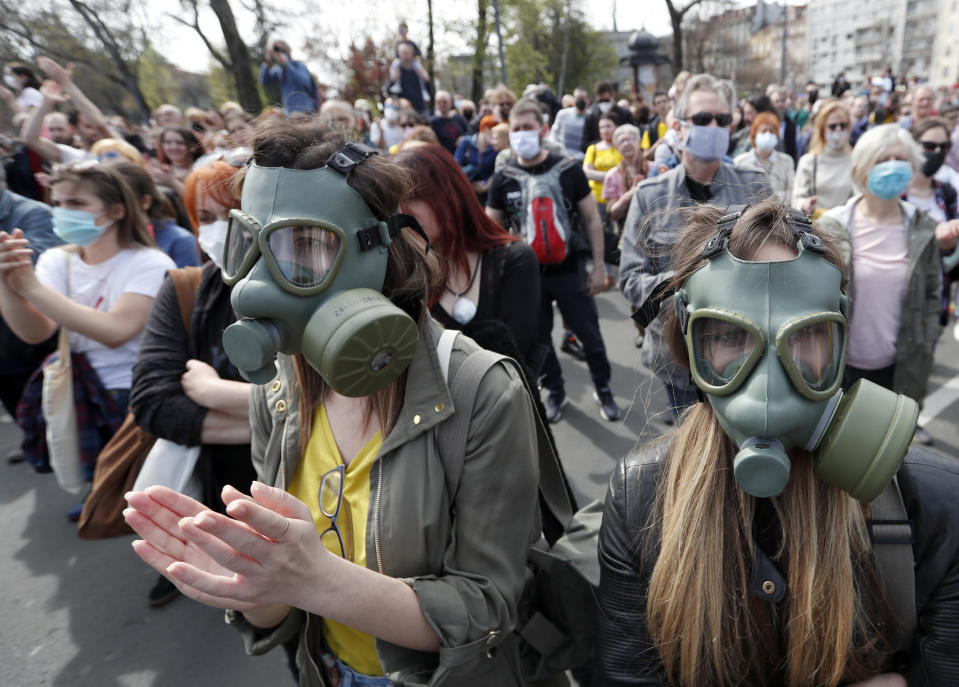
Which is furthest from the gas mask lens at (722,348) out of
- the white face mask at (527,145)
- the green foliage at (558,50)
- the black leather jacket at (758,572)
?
the green foliage at (558,50)

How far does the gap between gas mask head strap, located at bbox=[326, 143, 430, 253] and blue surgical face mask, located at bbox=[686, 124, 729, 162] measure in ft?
7.56

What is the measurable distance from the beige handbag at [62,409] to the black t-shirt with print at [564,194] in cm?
268

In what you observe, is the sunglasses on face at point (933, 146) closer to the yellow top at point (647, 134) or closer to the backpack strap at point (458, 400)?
the yellow top at point (647, 134)

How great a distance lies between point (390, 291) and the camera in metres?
1.49

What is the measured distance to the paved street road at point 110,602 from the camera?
275 centimetres

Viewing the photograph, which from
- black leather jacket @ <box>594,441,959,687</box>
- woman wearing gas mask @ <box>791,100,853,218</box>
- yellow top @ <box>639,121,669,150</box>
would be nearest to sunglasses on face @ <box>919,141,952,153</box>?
woman wearing gas mask @ <box>791,100,853,218</box>

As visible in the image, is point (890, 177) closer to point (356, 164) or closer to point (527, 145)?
point (527, 145)

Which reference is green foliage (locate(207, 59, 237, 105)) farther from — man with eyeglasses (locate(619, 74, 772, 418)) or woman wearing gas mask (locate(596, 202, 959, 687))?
woman wearing gas mask (locate(596, 202, 959, 687))

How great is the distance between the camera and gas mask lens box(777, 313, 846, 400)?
1.13 m

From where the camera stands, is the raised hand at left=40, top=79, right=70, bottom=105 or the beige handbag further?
the raised hand at left=40, top=79, right=70, bottom=105

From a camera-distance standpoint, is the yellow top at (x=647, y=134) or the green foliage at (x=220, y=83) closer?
the yellow top at (x=647, y=134)

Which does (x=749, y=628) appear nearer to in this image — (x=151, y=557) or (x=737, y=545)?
(x=737, y=545)

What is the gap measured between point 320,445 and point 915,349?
3.18 m

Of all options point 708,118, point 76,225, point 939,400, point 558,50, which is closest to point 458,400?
point 76,225
